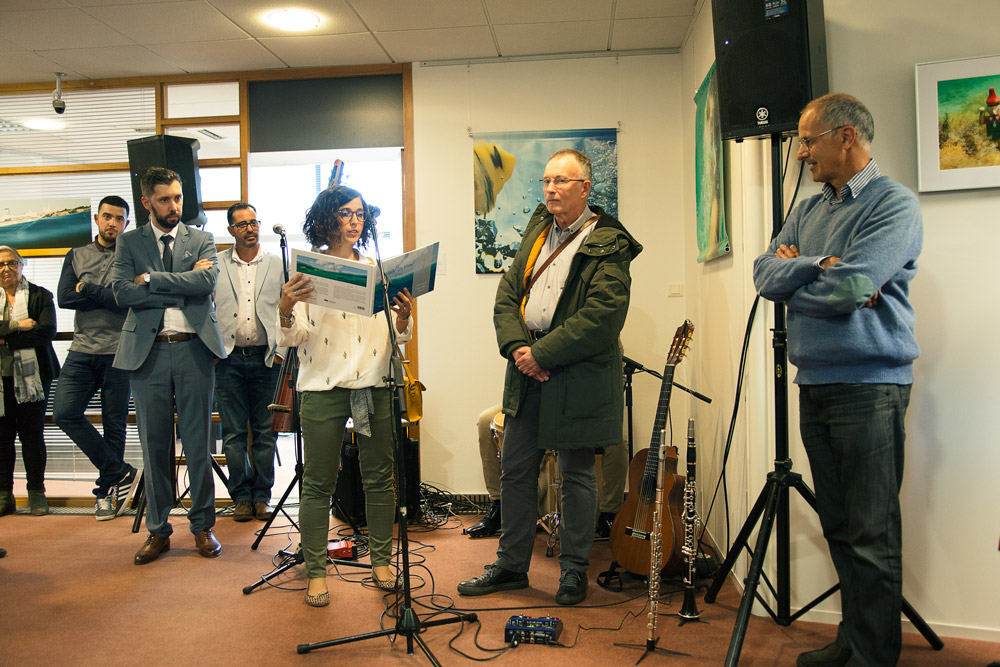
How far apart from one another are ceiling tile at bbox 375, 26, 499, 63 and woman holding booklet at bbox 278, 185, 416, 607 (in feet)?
6.40

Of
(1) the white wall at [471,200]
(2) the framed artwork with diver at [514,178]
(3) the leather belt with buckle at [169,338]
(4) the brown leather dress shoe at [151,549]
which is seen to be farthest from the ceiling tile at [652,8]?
(4) the brown leather dress shoe at [151,549]

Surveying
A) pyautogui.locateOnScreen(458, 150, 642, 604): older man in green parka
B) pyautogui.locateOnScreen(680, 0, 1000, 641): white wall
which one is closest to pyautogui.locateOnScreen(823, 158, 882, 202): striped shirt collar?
pyautogui.locateOnScreen(680, 0, 1000, 641): white wall

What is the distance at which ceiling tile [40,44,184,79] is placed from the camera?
4.45 meters

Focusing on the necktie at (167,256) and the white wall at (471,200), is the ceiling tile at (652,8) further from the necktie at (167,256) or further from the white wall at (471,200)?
the necktie at (167,256)

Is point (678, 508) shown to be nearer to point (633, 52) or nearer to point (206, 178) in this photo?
point (633, 52)

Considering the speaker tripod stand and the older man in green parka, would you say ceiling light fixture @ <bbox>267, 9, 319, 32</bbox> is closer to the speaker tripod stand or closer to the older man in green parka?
the older man in green parka

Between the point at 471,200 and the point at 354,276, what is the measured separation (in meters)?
2.42

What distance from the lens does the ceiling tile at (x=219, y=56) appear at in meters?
4.35

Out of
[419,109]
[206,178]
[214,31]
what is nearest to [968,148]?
[419,109]

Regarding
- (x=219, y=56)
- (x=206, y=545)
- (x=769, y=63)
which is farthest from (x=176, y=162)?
(x=769, y=63)

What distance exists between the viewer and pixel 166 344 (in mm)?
3281

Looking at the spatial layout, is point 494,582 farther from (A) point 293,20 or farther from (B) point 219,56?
(B) point 219,56

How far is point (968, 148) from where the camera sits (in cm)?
233

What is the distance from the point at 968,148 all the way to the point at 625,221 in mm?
2276
